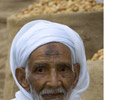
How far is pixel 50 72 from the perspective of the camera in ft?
12.2

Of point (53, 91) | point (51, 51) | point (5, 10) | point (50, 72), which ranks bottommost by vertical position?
point (5, 10)

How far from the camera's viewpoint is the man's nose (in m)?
3.69

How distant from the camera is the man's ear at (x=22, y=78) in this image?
3897 millimetres

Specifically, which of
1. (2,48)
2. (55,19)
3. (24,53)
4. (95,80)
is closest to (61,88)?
(24,53)

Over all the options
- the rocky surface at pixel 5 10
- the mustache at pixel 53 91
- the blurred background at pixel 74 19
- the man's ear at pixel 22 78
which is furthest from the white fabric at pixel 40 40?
the rocky surface at pixel 5 10

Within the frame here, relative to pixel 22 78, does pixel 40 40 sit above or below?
above

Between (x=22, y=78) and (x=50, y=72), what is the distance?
30 cm

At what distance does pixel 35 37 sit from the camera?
3.80m

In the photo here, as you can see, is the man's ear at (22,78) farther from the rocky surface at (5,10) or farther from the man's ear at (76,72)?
the rocky surface at (5,10)

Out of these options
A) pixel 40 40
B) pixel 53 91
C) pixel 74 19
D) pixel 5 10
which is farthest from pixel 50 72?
pixel 5 10

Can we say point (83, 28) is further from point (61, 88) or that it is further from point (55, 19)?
point (61, 88)

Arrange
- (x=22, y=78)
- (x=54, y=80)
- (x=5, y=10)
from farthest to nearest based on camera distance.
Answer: (x=5, y=10) < (x=22, y=78) < (x=54, y=80)

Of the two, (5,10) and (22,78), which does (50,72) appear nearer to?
(22,78)

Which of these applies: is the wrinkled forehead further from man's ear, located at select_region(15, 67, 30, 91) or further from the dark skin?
man's ear, located at select_region(15, 67, 30, 91)
